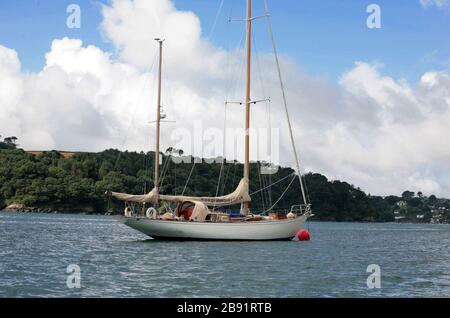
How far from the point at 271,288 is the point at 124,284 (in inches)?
293

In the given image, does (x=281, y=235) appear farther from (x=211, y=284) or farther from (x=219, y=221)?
(x=211, y=284)

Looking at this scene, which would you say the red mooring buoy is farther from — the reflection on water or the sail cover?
the reflection on water

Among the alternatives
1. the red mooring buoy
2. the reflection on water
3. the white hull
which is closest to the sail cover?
the white hull

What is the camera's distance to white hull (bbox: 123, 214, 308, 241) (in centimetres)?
5312

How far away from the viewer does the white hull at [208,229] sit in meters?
53.1

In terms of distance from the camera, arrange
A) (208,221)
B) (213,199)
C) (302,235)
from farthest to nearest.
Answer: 1. (302,235)
2. (213,199)
3. (208,221)

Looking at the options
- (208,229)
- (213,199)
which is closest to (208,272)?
(208,229)

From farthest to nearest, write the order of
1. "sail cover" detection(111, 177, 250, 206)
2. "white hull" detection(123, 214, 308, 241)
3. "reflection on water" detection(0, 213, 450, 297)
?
1. "sail cover" detection(111, 177, 250, 206)
2. "white hull" detection(123, 214, 308, 241)
3. "reflection on water" detection(0, 213, 450, 297)

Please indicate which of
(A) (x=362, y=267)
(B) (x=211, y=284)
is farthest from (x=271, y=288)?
(A) (x=362, y=267)

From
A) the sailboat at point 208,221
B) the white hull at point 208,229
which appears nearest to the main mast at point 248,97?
the sailboat at point 208,221

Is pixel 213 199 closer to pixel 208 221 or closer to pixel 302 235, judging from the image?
pixel 208 221

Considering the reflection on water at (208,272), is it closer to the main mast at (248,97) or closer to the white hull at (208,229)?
the white hull at (208,229)

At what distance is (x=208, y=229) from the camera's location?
53.2 metres
